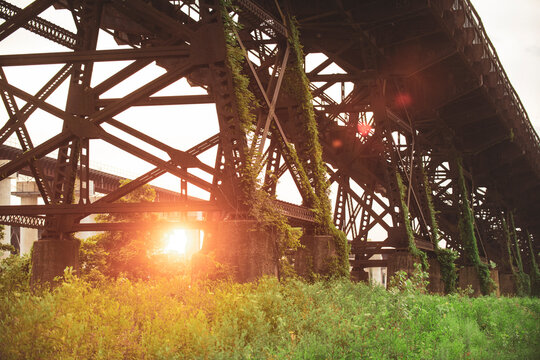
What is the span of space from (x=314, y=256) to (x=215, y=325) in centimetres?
561

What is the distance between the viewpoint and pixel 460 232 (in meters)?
24.4

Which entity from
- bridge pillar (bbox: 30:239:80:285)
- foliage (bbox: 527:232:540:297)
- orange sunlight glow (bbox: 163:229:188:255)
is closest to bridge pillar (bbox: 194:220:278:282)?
bridge pillar (bbox: 30:239:80:285)

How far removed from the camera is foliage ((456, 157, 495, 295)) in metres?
24.0

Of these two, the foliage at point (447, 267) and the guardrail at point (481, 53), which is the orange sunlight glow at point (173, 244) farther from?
the guardrail at point (481, 53)

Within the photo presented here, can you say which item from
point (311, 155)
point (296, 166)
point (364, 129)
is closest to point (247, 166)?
point (296, 166)

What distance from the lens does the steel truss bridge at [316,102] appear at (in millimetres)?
10086

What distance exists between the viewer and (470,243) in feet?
78.9

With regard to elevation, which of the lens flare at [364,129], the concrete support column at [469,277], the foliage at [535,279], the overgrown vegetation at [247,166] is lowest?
the foliage at [535,279]

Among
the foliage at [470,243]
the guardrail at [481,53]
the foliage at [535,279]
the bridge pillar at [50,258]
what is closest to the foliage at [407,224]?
the guardrail at [481,53]

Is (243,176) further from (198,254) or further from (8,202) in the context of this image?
(8,202)

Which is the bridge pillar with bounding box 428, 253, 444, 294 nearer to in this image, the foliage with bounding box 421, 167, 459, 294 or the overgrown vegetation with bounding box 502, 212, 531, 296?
the foliage with bounding box 421, 167, 459, 294

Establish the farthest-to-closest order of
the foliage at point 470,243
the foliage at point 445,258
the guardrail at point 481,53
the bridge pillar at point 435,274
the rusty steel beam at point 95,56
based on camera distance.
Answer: the foliage at point 470,243, the foliage at point 445,258, the bridge pillar at point 435,274, the guardrail at point 481,53, the rusty steel beam at point 95,56

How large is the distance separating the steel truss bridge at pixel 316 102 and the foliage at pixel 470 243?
1.47 ft

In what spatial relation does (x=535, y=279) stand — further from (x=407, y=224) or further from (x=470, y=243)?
(x=407, y=224)
